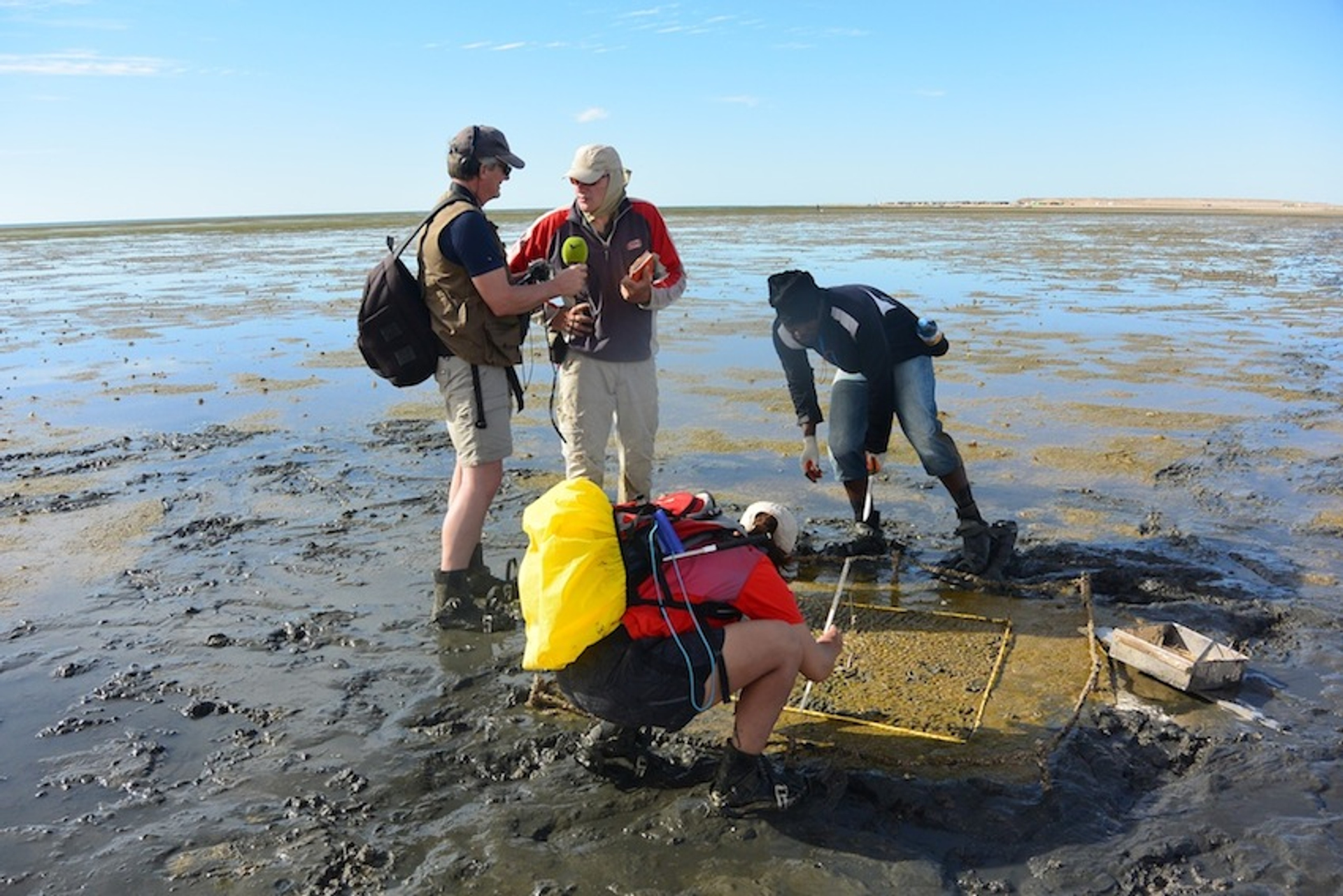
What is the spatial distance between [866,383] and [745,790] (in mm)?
3009

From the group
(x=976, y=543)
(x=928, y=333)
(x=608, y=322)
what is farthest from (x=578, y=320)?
(x=976, y=543)

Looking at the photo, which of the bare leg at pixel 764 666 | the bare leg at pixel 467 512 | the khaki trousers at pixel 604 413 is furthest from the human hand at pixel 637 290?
the bare leg at pixel 764 666

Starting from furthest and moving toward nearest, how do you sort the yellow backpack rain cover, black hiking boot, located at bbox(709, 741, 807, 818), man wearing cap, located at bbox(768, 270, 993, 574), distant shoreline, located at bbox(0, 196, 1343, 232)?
distant shoreline, located at bbox(0, 196, 1343, 232), man wearing cap, located at bbox(768, 270, 993, 574), black hiking boot, located at bbox(709, 741, 807, 818), the yellow backpack rain cover

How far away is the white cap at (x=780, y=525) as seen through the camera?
3.54 m

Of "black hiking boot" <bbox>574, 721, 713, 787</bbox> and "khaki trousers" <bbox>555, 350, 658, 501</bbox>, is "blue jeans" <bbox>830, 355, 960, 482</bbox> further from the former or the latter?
"black hiking boot" <bbox>574, 721, 713, 787</bbox>

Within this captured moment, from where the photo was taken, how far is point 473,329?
191 inches

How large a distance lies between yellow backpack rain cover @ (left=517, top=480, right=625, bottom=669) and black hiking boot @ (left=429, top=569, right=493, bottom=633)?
1.96m

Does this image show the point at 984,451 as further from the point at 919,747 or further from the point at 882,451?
the point at 919,747

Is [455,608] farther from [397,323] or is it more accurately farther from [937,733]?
[937,733]

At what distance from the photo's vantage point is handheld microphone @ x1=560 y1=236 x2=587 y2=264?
5.13 m

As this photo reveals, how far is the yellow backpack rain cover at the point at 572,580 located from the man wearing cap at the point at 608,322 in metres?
2.18

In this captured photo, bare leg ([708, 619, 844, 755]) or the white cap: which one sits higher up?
the white cap

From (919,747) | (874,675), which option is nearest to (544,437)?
(874,675)

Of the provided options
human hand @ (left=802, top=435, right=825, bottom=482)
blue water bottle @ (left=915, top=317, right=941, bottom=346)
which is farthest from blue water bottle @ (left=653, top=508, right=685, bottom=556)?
blue water bottle @ (left=915, top=317, right=941, bottom=346)
